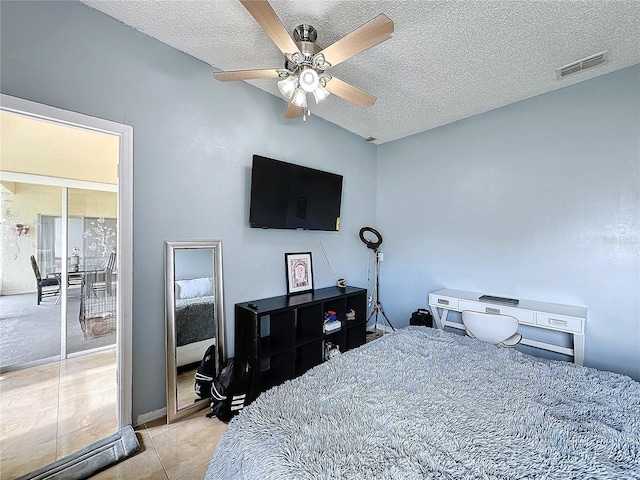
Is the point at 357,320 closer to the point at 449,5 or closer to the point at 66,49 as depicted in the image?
the point at 449,5

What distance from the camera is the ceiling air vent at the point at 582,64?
2048mm

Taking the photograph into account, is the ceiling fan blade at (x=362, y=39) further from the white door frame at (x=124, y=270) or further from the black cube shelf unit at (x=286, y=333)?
the black cube shelf unit at (x=286, y=333)

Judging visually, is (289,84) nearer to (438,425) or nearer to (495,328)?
(438,425)

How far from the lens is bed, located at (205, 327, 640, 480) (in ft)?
2.83

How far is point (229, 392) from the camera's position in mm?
2039

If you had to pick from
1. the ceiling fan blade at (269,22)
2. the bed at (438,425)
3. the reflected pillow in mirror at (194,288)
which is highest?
the ceiling fan blade at (269,22)

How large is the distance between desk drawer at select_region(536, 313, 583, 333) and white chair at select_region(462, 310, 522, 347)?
25cm

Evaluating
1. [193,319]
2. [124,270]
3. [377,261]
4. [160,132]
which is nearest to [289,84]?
[160,132]

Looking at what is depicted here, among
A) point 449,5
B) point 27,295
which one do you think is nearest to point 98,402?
point 27,295

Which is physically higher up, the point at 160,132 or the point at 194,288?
the point at 160,132

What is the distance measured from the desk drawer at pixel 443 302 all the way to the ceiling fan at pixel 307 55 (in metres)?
2.10

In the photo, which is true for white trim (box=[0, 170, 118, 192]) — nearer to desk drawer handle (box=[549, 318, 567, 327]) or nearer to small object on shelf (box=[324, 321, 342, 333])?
small object on shelf (box=[324, 321, 342, 333])

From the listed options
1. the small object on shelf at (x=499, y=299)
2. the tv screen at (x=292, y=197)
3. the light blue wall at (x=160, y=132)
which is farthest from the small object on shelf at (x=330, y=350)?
the small object on shelf at (x=499, y=299)

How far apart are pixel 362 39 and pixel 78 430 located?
3.10 meters
